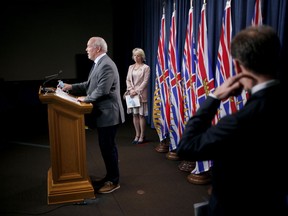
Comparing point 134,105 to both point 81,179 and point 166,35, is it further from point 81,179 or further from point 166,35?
point 81,179

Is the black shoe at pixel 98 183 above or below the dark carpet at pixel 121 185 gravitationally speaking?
above

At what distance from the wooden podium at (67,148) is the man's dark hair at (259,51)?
5.38ft

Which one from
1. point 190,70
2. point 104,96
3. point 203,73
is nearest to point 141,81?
point 190,70

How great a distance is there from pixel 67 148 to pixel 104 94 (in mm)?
579

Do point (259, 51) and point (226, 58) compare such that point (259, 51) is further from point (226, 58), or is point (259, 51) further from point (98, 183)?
point (98, 183)

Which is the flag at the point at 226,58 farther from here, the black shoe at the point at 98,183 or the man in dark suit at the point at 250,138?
the man in dark suit at the point at 250,138

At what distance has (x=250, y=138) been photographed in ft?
2.80

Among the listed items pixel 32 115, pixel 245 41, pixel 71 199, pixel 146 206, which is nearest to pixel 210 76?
pixel 146 206

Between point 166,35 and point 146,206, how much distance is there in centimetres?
256

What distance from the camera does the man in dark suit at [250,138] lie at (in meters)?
0.85

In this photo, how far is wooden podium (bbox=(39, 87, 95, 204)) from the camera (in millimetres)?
2365

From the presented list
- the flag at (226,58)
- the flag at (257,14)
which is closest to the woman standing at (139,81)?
the flag at (226,58)

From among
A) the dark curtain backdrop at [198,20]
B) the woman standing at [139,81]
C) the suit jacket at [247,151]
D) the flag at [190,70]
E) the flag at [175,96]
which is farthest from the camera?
the woman standing at [139,81]

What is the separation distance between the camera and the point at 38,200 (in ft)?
8.40
